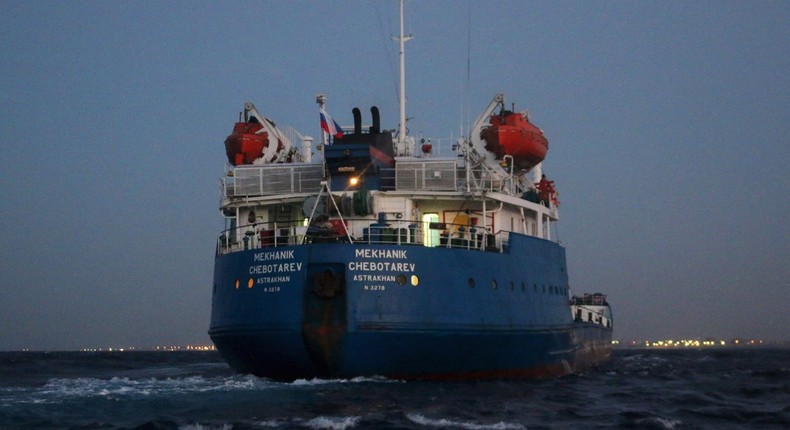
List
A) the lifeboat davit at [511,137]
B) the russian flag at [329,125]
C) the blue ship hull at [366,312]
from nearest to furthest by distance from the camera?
the blue ship hull at [366,312]
the russian flag at [329,125]
the lifeboat davit at [511,137]

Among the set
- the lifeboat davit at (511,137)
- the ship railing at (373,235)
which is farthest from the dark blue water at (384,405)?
the lifeboat davit at (511,137)

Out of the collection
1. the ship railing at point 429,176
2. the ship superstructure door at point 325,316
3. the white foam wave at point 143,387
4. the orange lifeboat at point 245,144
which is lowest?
the white foam wave at point 143,387

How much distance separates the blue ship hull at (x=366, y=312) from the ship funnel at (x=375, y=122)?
6333mm

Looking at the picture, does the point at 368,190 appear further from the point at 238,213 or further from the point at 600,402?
the point at 600,402

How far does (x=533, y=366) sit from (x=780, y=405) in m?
8.07

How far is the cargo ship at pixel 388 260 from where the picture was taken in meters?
24.1

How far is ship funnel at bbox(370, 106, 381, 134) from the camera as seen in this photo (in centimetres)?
3094

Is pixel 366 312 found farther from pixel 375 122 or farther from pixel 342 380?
pixel 375 122

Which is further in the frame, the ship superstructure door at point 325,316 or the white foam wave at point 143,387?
the white foam wave at point 143,387

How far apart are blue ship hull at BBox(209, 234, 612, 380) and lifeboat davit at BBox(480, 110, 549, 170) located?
5.89 metres

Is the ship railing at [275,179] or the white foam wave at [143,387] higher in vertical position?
the ship railing at [275,179]

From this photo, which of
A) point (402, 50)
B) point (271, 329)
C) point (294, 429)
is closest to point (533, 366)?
point (271, 329)

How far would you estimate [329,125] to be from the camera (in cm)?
3080

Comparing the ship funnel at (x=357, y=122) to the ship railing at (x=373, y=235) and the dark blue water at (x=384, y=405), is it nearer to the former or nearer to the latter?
the ship railing at (x=373, y=235)
